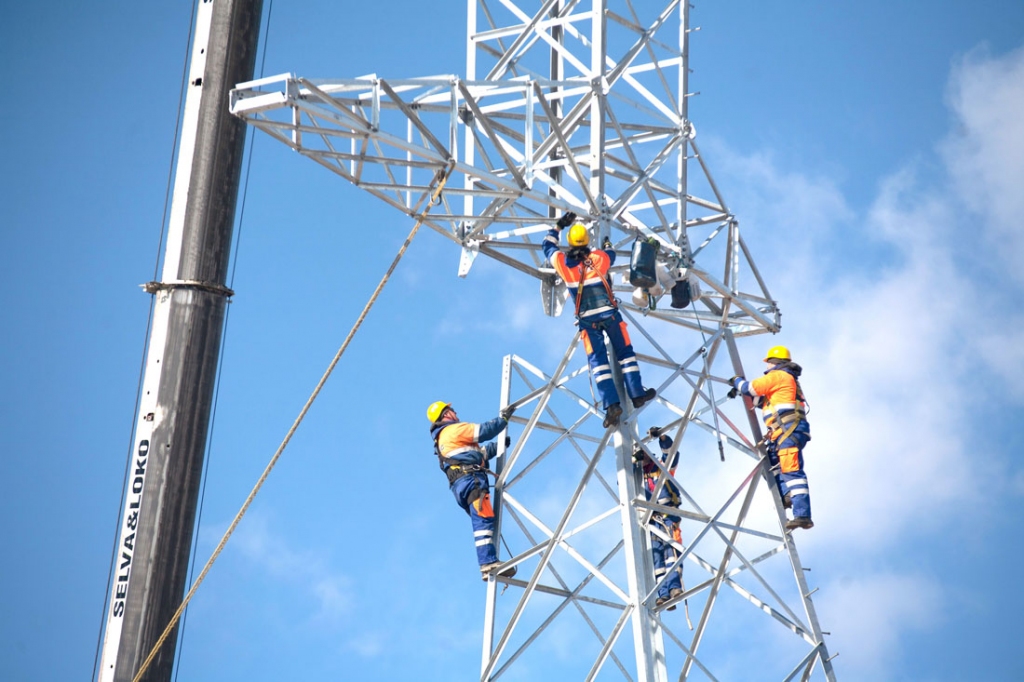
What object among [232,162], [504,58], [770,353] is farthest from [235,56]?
[770,353]

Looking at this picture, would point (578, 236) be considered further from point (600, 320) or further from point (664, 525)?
point (664, 525)

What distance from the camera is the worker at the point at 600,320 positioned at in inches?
841

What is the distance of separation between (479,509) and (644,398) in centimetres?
318

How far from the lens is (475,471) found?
22.8 m

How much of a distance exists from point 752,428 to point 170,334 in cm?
908

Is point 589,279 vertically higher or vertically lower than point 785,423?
higher

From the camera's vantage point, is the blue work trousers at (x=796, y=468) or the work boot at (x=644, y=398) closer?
the work boot at (x=644, y=398)

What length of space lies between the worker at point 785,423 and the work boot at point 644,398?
1.92m

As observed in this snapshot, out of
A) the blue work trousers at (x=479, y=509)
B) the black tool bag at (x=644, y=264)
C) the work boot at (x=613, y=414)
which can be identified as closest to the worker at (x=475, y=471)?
the blue work trousers at (x=479, y=509)

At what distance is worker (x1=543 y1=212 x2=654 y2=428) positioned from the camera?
21359 mm

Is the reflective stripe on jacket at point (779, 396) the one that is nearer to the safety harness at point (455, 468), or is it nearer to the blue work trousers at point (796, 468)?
the blue work trousers at point (796, 468)

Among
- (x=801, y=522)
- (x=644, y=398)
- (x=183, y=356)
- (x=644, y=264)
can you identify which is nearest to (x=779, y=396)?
(x=801, y=522)

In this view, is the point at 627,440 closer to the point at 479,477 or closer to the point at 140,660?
the point at 479,477

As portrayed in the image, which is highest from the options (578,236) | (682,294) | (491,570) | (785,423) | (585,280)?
(682,294)
